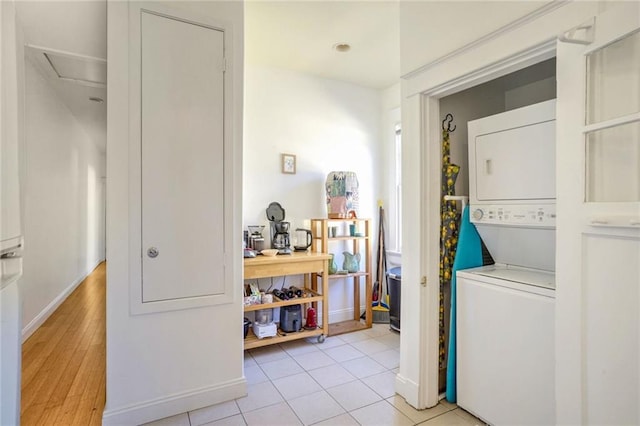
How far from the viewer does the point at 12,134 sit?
980 millimetres

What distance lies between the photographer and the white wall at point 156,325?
74.7 inches

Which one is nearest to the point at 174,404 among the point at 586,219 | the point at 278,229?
the point at 278,229

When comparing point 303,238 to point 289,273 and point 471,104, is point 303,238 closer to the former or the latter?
point 289,273

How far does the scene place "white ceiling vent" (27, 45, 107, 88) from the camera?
7.97 ft

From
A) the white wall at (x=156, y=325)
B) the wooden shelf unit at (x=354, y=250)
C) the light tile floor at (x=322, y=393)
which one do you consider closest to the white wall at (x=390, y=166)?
the wooden shelf unit at (x=354, y=250)

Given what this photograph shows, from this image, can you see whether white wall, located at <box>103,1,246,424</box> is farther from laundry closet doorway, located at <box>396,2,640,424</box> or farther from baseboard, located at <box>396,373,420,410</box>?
laundry closet doorway, located at <box>396,2,640,424</box>

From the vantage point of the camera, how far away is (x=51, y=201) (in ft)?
13.2

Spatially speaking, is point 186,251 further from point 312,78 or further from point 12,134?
point 312,78

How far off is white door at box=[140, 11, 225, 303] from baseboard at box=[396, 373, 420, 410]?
134 centimetres

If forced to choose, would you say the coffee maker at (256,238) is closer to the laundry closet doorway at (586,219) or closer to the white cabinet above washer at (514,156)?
the white cabinet above washer at (514,156)

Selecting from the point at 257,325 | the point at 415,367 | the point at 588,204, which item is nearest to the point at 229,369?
the point at 257,325

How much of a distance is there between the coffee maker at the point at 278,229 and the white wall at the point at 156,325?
100 centimetres

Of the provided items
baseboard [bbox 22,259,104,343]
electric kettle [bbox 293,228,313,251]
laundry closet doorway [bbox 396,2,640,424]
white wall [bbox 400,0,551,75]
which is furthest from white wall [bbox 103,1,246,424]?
baseboard [bbox 22,259,104,343]

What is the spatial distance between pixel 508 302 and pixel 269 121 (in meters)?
2.59
